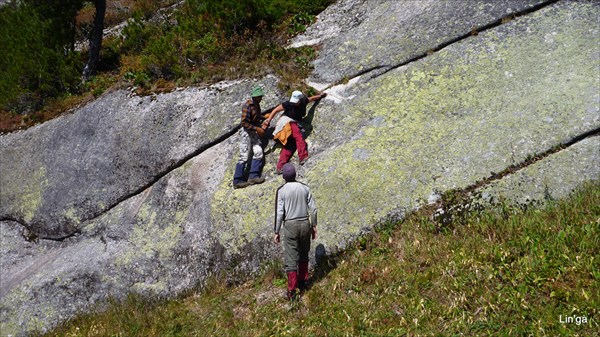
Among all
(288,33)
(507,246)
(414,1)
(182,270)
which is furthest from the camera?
(288,33)

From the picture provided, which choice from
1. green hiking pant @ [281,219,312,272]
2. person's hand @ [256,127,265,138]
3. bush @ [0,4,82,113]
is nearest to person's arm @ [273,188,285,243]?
green hiking pant @ [281,219,312,272]

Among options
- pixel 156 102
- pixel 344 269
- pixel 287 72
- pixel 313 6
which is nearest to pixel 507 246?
pixel 344 269

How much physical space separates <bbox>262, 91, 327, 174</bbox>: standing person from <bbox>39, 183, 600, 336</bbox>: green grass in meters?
2.51

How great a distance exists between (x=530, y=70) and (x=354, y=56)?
13.8 feet

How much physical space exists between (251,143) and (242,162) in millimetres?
532

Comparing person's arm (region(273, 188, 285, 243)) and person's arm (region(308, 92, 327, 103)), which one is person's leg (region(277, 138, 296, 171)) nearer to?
person's arm (region(308, 92, 327, 103))

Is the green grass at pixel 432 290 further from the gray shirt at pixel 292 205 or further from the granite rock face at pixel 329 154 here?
the gray shirt at pixel 292 205

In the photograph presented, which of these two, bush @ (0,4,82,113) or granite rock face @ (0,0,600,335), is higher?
bush @ (0,4,82,113)

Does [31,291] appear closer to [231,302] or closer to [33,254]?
[33,254]

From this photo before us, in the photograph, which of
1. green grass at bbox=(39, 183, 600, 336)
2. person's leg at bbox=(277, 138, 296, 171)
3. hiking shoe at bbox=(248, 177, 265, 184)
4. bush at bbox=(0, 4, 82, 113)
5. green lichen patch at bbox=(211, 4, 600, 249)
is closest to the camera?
green grass at bbox=(39, 183, 600, 336)

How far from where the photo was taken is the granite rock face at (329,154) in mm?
8578

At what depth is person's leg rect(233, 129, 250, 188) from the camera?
32.8 feet

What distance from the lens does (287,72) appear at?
1198 cm

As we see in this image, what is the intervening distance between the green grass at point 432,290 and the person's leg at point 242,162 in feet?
7.12
